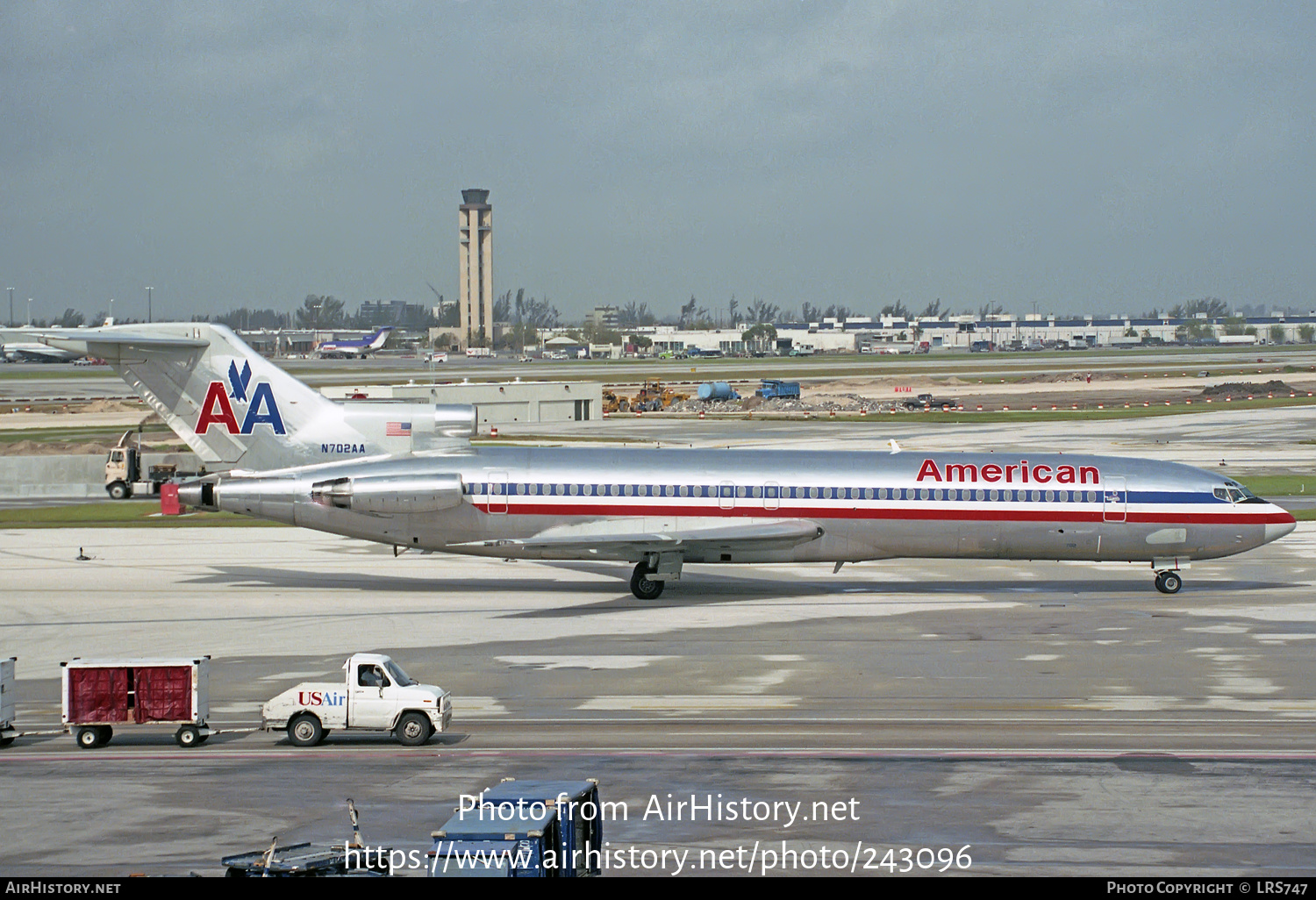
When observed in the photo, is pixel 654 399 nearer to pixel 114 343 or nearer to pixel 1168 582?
pixel 1168 582

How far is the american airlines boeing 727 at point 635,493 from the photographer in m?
33.3

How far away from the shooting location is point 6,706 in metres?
20.4

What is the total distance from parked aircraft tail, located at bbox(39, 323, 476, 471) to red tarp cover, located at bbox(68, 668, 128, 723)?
14.7 m

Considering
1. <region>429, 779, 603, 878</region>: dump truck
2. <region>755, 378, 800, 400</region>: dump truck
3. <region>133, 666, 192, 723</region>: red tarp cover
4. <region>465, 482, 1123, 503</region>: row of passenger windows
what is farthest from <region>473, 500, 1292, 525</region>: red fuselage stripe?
<region>755, 378, 800, 400</region>: dump truck

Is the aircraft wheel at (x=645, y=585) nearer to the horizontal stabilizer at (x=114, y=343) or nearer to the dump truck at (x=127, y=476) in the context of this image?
the horizontal stabilizer at (x=114, y=343)

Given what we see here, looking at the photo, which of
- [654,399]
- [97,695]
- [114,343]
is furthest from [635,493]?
[654,399]

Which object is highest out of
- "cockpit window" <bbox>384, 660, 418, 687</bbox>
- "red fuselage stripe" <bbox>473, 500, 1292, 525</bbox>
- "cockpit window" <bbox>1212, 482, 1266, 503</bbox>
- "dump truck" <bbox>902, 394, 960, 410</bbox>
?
"dump truck" <bbox>902, 394, 960, 410</bbox>

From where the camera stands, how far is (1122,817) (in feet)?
53.3

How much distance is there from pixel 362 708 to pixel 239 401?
16330 mm

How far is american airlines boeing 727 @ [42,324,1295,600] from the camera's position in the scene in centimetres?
3334

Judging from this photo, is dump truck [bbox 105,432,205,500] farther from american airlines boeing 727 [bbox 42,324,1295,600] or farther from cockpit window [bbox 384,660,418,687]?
cockpit window [bbox 384,660,418,687]

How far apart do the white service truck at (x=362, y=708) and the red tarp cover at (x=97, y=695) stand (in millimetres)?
2127

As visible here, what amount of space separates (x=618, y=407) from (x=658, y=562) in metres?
72.2

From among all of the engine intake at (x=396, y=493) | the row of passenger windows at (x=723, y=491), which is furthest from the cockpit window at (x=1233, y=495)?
the engine intake at (x=396, y=493)
